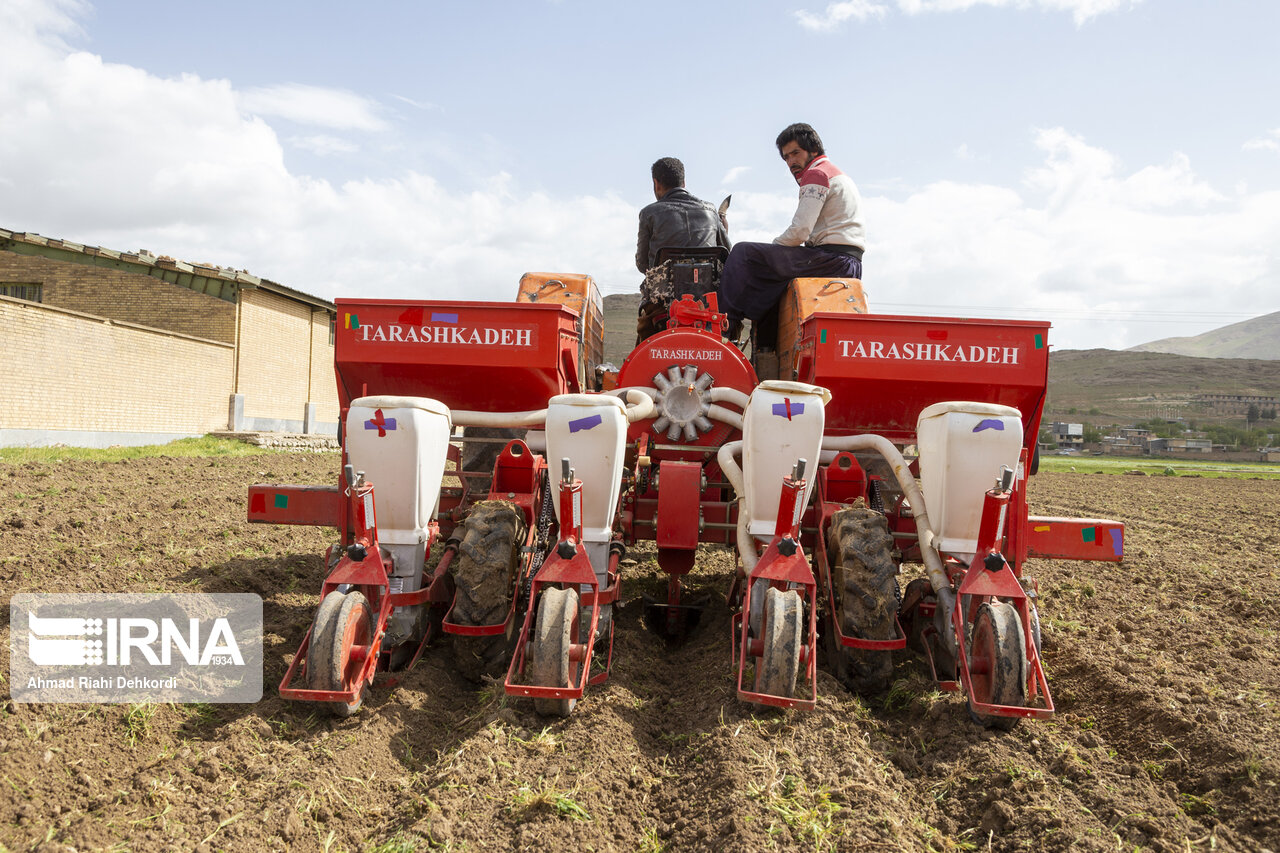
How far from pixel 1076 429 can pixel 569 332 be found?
44.9 metres

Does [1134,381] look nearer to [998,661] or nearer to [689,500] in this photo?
[689,500]

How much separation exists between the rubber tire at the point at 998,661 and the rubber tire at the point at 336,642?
2605mm

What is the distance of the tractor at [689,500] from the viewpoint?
3678 millimetres

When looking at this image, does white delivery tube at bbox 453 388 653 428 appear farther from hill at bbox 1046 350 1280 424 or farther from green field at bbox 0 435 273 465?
hill at bbox 1046 350 1280 424

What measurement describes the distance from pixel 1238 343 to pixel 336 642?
219m

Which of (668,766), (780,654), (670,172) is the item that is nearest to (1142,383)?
(670,172)

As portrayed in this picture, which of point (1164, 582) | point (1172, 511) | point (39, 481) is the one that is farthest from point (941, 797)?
point (1172, 511)

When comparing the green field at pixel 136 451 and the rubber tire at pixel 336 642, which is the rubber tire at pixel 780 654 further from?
the green field at pixel 136 451

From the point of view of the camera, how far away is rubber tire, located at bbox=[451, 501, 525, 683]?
4145 mm

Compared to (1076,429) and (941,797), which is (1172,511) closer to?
(941,797)

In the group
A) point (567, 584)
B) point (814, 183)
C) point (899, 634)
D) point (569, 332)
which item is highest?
point (814, 183)

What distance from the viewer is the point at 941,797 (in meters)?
3.20

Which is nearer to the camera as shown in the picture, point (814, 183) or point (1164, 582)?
point (814, 183)

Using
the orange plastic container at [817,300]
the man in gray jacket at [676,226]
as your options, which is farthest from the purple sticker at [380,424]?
the man in gray jacket at [676,226]
